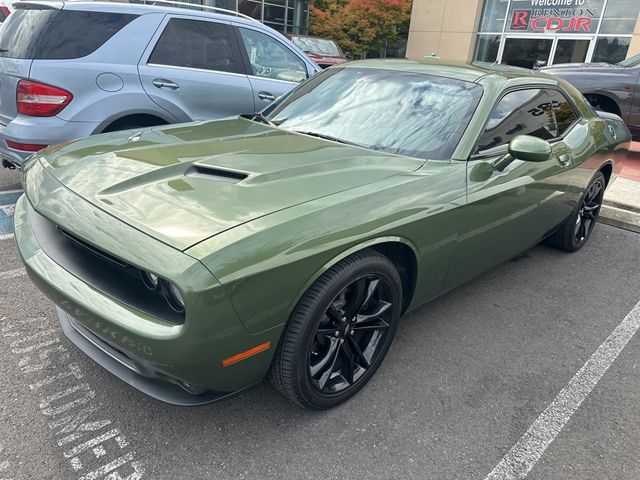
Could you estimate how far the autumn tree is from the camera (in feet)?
69.9

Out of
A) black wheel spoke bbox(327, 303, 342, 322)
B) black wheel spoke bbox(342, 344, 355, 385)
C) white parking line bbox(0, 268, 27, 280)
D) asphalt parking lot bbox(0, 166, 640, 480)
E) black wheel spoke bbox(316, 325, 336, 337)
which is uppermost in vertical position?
black wheel spoke bbox(327, 303, 342, 322)

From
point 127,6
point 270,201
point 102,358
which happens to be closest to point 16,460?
point 102,358

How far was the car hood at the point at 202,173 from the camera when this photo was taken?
1.89m

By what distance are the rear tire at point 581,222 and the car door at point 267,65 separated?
3.07 meters

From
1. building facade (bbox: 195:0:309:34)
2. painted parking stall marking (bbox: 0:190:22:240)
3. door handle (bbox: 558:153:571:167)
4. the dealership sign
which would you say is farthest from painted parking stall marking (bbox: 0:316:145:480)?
building facade (bbox: 195:0:309:34)

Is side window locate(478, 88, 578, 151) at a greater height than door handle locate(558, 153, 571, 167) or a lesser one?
greater

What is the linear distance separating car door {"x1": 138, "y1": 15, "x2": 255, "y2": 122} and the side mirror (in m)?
3.01

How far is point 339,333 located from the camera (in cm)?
227

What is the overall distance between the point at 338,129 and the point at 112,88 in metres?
2.25

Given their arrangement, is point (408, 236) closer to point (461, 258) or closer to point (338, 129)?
point (461, 258)

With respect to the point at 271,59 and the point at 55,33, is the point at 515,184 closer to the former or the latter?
the point at 271,59

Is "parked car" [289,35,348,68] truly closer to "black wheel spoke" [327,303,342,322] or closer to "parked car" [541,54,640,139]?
"parked car" [541,54,640,139]

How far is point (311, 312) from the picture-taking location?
77.2 inches

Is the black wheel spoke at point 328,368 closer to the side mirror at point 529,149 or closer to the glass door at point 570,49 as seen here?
the side mirror at point 529,149
